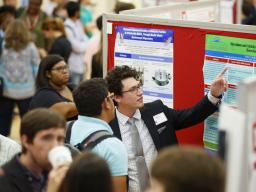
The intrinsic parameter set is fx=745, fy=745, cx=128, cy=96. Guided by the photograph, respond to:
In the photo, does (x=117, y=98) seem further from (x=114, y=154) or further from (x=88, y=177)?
(x=88, y=177)

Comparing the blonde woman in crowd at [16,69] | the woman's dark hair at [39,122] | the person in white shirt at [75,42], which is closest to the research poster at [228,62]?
the woman's dark hair at [39,122]

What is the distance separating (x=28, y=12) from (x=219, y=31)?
5699 mm

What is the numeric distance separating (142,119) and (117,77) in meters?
0.34

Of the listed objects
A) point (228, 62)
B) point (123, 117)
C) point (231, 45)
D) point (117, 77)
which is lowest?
point (123, 117)

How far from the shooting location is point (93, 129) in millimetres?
4344

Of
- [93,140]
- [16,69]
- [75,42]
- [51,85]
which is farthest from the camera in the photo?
[75,42]

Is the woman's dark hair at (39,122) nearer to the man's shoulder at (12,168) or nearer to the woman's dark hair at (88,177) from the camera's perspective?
the man's shoulder at (12,168)

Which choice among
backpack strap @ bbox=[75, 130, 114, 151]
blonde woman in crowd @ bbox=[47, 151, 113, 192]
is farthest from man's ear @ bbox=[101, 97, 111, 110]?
blonde woman in crowd @ bbox=[47, 151, 113, 192]

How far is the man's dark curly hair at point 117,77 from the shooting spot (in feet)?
16.8

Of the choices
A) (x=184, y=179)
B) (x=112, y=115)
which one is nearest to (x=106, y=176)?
(x=184, y=179)

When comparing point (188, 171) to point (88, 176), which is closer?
point (188, 171)

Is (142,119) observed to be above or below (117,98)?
below

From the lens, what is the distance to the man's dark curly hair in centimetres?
511

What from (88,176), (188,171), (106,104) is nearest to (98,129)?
(106,104)
